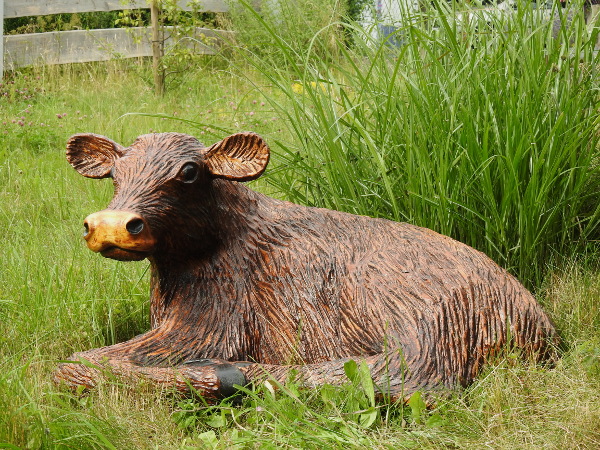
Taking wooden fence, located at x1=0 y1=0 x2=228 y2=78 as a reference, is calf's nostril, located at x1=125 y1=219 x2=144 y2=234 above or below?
below

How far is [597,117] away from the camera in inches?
136

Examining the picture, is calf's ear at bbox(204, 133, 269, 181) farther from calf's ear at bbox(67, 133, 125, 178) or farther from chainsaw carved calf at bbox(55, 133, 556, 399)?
calf's ear at bbox(67, 133, 125, 178)

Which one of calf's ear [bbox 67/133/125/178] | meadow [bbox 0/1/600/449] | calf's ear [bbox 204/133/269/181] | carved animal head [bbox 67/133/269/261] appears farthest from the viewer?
calf's ear [bbox 67/133/125/178]

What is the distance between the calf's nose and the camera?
238cm

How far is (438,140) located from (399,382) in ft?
3.85

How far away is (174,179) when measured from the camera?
2594 mm

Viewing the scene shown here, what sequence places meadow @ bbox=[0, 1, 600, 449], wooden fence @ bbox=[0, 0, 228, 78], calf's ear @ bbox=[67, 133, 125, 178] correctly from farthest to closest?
wooden fence @ bbox=[0, 0, 228, 78], calf's ear @ bbox=[67, 133, 125, 178], meadow @ bbox=[0, 1, 600, 449]

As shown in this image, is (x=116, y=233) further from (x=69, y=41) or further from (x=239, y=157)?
(x=69, y=41)

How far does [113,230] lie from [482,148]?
64.6 inches

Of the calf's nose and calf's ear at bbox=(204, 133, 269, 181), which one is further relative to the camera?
calf's ear at bbox=(204, 133, 269, 181)

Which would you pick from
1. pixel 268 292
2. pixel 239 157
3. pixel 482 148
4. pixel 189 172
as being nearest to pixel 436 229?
pixel 482 148

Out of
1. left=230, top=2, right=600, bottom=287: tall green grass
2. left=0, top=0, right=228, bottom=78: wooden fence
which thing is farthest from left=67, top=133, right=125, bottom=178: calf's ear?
left=0, top=0, right=228, bottom=78: wooden fence

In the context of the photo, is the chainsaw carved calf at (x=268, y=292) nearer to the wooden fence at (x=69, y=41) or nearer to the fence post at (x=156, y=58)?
the fence post at (x=156, y=58)

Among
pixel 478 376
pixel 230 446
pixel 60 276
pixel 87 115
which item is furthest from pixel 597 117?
pixel 87 115
